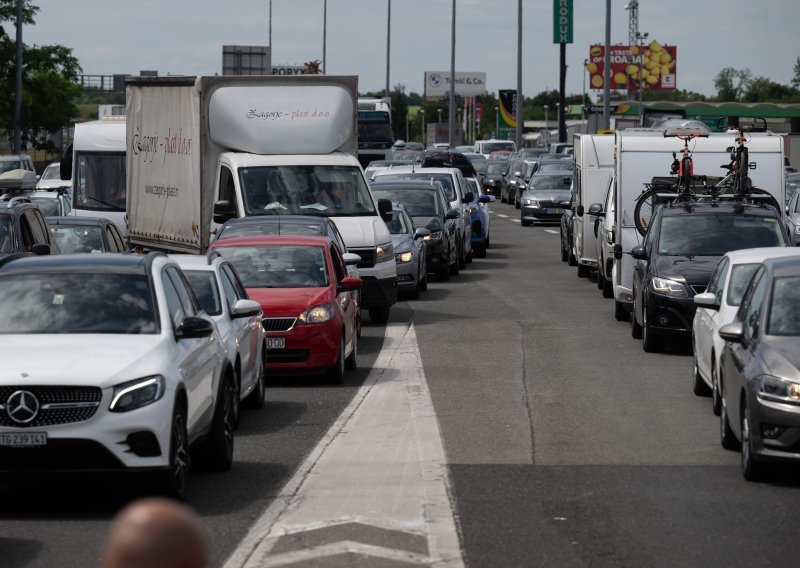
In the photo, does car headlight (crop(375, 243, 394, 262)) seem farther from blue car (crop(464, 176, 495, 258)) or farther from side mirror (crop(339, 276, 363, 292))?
blue car (crop(464, 176, 495, 258))

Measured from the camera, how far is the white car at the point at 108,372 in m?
8.70

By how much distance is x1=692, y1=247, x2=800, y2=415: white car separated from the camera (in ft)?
43.3

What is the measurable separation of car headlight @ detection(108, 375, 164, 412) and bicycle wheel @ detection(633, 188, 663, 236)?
1379 cm

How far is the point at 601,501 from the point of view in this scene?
933 cm

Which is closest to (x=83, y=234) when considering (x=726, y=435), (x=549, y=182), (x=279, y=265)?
(x=279, y=265)

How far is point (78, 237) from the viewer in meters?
21.8

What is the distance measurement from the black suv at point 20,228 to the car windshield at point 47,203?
1324cm

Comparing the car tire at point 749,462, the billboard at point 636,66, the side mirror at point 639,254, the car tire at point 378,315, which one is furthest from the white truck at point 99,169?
the billboard at point 636,66

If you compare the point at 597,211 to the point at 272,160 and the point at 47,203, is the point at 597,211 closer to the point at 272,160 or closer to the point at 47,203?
the point at 272,160

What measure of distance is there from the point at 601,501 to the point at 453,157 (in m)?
50.1

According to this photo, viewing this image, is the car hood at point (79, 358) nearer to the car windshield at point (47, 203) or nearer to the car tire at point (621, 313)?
the car tire at point (621, 313)

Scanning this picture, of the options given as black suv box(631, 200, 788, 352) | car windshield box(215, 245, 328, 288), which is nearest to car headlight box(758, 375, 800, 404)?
car windshield box(215, 245, 328, 288)

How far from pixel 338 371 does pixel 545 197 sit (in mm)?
36180

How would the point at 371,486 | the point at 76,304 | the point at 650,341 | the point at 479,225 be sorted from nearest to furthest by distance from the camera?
the point at 371,486, the point at 76,304, the point at 650,341, the point at 479,225
